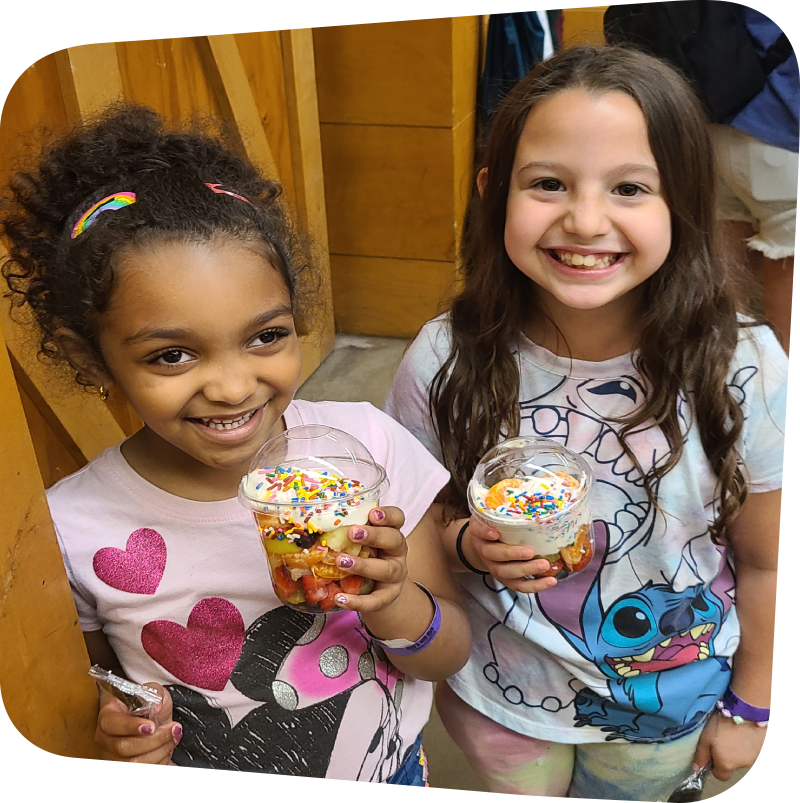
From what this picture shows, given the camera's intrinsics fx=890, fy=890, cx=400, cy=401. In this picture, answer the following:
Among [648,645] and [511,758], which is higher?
[648,645]

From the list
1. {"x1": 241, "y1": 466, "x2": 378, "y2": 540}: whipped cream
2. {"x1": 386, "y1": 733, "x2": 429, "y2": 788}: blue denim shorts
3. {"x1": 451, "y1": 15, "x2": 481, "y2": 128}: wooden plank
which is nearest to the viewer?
{"x1": 241, "y1": 466, "x2": 378, "y2": 540}: whipped cream

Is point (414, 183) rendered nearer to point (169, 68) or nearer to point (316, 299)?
point (316, 299)

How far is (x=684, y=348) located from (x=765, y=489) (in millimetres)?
166

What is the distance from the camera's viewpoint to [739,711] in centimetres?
102

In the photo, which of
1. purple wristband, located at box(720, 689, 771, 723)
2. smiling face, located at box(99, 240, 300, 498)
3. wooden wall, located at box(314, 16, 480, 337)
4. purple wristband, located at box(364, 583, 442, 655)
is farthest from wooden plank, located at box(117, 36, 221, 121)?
purple wristband, located at box(720, 689, 771, 723)

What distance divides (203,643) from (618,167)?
628 millimetres

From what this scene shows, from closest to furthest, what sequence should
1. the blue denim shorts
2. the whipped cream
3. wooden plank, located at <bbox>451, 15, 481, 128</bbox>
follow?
the whipped cream, wooden plank, located at <bbox>451, 15, 481, 128</bbox>, the blue denim shorts

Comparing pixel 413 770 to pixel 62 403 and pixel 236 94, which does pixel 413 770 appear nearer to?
pixel 62 403

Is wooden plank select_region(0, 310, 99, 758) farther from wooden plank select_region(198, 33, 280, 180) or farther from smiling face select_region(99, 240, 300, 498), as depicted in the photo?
wooden plank select_region(198, 33, 280, 180)

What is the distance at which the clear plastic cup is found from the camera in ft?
2.79

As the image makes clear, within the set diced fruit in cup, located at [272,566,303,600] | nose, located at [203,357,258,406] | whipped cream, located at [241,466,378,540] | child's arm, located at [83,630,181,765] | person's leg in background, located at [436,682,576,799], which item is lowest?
person's leg in background, located at [436,682,576,799]

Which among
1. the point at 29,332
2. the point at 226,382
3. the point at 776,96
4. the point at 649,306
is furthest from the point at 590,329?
the point at 29,332

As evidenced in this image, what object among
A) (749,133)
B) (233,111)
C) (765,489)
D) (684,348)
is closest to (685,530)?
(765,489)

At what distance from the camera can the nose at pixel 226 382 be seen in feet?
2.66
